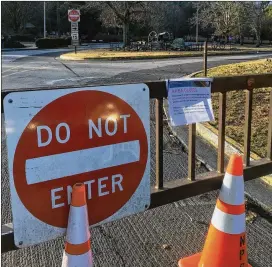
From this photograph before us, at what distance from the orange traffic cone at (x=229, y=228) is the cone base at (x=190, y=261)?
102mm

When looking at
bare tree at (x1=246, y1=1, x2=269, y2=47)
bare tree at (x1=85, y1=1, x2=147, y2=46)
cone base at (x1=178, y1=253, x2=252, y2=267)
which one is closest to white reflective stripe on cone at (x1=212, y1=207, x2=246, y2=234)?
cone base at (x1=178, y1=253, x2=252, y2=267)

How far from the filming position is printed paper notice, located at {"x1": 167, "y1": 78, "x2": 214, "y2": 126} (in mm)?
2947

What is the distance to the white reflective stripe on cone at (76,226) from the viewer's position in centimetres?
230

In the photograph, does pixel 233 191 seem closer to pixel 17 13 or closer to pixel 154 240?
pixel 154 240

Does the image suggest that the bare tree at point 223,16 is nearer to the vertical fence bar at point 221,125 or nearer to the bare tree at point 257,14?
the bare tree at point 257,14

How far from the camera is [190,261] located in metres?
2.83

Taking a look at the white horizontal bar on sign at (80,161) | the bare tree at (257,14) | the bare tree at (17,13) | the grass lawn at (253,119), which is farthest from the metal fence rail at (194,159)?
the bare tree at (17,13)

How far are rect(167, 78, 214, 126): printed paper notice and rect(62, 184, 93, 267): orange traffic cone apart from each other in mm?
960

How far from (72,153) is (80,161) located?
8 cm

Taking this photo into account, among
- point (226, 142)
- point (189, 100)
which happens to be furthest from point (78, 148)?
point (226, 142)

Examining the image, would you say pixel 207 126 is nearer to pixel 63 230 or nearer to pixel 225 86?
pixel 225 86

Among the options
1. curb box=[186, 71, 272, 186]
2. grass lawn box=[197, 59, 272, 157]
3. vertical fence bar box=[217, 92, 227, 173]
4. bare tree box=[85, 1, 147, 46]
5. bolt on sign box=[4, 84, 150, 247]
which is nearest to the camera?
bolt on sign box=[4, 84, 150, 247]

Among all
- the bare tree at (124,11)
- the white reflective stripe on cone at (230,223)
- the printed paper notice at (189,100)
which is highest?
the bare tree at (124,11)

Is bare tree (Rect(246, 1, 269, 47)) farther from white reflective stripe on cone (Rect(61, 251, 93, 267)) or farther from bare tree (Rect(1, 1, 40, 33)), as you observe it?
white reflective stripe on cone (Rect(61, 251, 93, 267))
